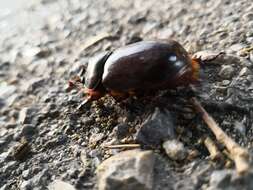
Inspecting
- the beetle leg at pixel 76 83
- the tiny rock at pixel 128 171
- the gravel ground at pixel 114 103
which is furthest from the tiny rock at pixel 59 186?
the beetle leg at pixel 76 83

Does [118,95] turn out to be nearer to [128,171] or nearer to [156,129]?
[156,129]

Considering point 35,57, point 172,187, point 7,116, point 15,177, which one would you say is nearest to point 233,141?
point 172,187

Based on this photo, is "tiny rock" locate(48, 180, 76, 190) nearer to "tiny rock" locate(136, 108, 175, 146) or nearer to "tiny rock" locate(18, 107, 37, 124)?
"tiny rock" locate(136, 108, 175, 146)

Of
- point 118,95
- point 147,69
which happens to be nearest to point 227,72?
point 147,69

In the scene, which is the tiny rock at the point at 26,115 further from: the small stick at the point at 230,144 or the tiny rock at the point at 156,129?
the small stick at the point at 230,144

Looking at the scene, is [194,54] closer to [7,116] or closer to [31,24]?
[7,116]

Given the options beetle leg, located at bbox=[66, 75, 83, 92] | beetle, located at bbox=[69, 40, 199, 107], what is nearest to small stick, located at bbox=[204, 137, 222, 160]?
beetle, located at bbox=[69, 40, 199, 107]

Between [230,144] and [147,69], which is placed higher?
[147,69]
